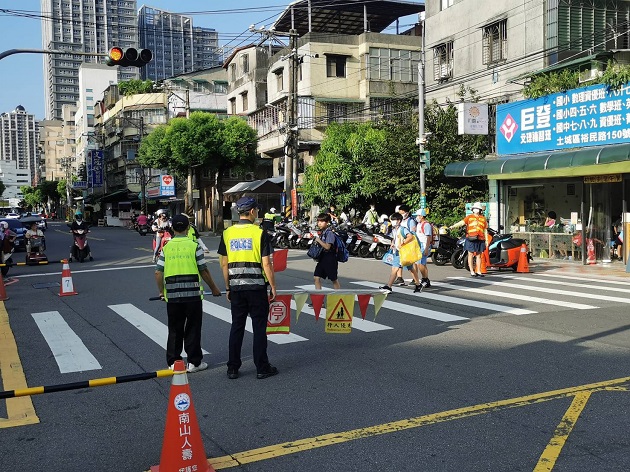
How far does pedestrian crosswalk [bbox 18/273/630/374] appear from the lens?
28.2 ft

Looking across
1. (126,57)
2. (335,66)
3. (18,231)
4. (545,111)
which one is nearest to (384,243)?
(545,111)

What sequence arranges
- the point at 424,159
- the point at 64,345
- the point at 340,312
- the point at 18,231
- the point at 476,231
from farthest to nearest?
the point at 18,231, the point at 424,159, the point at 476,231, the point at 64,345, the point at 340,312

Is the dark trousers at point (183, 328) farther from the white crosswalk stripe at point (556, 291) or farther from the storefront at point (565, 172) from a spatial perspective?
the storefront at point (565, 172)

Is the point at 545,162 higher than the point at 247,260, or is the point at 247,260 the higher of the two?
the point at 545,162

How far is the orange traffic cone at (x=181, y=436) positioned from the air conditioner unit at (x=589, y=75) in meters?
18.7

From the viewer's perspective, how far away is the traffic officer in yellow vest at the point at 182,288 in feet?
21.9

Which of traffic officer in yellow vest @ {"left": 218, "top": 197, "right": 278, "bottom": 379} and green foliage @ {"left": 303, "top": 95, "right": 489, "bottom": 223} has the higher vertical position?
green foliage @ {"left": 303, "top": 95, "right": 489, "bottom": 223}

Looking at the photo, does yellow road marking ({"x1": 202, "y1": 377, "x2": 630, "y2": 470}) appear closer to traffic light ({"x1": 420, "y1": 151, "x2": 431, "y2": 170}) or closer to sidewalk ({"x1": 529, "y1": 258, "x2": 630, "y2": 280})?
sidewalk ({"x1": 529, "y1": 258, "x2": 630, "y2": 280})


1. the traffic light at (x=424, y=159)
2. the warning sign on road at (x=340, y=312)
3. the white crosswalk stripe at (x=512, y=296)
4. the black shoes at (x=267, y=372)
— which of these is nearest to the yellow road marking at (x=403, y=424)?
the black shoes at (x=267, y=372)

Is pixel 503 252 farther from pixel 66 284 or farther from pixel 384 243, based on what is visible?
pixel 66 284

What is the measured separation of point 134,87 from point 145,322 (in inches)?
2879

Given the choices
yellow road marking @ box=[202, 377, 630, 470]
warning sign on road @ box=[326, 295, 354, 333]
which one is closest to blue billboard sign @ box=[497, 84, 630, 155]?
warning sign on road @ box=[326, 295, 354, 333]

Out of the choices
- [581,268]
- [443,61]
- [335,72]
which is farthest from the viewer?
[335,72]

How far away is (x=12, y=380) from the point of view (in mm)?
6887
